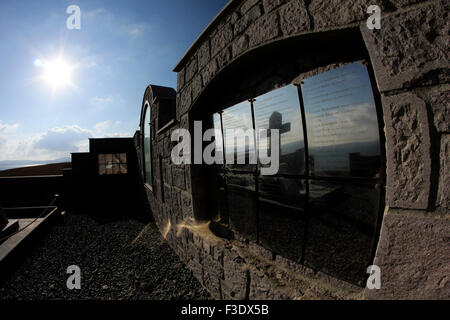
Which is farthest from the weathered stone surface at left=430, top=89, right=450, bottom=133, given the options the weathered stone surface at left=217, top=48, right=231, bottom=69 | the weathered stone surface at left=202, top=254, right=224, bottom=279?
the weathered stone surface at left=202, top=254, right=224, bottom=279

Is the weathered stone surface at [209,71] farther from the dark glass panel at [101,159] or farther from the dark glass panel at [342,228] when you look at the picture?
the dark glass panel at [101,159]

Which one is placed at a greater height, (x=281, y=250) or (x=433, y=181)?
(x=433, y=181)

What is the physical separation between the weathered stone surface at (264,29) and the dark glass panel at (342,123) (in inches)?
18.5

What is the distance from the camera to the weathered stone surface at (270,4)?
1363 mm

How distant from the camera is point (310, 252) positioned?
1488 mm

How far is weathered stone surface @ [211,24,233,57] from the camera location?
1.85 m

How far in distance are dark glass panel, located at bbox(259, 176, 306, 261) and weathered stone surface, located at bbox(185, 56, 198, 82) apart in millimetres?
1737

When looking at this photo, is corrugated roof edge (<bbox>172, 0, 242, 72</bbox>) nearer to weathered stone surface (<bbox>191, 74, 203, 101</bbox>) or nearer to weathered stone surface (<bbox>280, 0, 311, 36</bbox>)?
weathered stone surface (<bbox>191, 74, 203, 101</bbox>)

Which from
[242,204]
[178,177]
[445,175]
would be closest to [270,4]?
[445,175]

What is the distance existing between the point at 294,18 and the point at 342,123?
785 mm

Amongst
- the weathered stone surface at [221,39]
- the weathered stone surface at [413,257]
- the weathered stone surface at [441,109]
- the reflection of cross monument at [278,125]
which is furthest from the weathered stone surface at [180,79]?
the weathered stone surface at [413,257]

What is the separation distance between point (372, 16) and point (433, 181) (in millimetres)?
848
